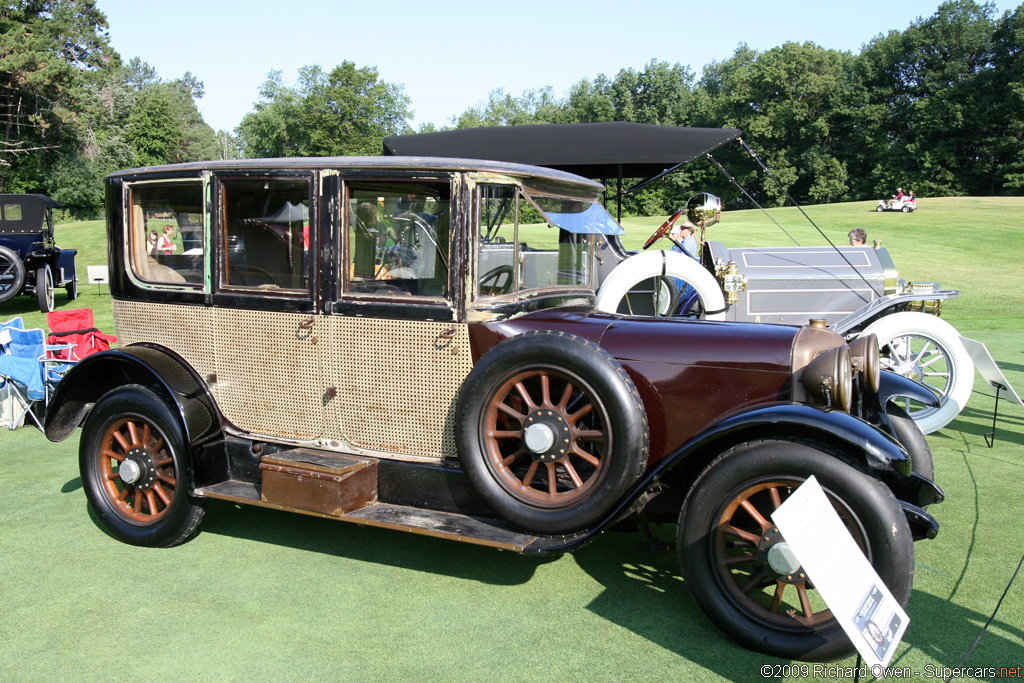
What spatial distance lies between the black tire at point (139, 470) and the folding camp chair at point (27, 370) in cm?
268

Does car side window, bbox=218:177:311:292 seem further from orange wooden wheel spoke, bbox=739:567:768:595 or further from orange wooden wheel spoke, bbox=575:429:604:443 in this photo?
orange wooden wheel spoke, bbox=739:567:768:595

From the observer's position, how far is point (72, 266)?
51.6 ft

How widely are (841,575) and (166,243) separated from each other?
3877 millimetres

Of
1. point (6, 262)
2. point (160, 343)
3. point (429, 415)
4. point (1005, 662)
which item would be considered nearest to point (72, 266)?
point (6, 262)

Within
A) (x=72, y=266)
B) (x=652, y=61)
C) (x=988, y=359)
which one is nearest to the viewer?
(x=988, y=359)

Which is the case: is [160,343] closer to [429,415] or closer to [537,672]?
[429,415]

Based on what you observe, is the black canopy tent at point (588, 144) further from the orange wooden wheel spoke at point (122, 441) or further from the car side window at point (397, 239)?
the orange wooden wheel spoke at point (122, 441)

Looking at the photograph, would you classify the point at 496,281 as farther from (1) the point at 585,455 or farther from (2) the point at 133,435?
(2) the point at 133,435

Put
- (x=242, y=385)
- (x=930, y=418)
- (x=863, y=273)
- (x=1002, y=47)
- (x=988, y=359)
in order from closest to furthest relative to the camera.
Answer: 1. (x=242, y=385)
2. (x=988, y=359)
3. (x=930, y=418)
4. (x=863, y=273)
5. (x=1002, y=47)

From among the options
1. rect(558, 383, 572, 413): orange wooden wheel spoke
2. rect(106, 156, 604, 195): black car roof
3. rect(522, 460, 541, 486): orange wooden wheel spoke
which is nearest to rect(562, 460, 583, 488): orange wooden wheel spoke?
rect(522, 460, 541, 486): orange wooden wheel spoke

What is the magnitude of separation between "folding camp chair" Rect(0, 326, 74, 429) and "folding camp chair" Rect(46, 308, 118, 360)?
0.30 meters

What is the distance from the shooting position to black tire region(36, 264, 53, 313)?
14188mm

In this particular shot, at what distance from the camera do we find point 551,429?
3340 mm

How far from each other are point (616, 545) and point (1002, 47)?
6236cm
